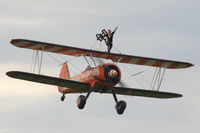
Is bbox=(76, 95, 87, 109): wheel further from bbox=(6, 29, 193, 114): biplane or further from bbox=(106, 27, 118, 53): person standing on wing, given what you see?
bbox=(106, 27, 118, 53): person standing on wing

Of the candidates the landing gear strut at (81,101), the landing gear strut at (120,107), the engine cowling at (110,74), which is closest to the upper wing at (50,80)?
the landing gear strut at (81,101)

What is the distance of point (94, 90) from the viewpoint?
2881 cm

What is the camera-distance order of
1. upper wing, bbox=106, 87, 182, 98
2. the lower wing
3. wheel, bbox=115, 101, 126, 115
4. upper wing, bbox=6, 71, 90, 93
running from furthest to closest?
1. upper wing, bbox=106, 87, 182, 98
2. wheel, bbox=115, 101, 126, 115
3. the lower wing
4. upper wing, bbox=6, 71, 90, 93

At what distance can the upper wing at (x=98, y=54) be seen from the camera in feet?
96.9

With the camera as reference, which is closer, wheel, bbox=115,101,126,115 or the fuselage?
the fuselage

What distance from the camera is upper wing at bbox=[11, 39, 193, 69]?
29.5 metres

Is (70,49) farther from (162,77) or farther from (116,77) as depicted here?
(162,77)

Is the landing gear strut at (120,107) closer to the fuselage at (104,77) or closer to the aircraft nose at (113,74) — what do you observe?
the fuselage at (104,77)

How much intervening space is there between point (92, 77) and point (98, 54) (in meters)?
2.33

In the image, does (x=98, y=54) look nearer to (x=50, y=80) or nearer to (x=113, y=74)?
(x=113, y=74)

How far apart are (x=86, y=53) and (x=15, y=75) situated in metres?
4.20

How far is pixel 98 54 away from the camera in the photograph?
3075 cm

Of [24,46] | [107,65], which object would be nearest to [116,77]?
[107,65]

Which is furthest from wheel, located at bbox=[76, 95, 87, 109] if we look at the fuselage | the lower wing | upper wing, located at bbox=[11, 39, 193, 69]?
upper wing, located at bbox=[11, 39, 193, 69]
